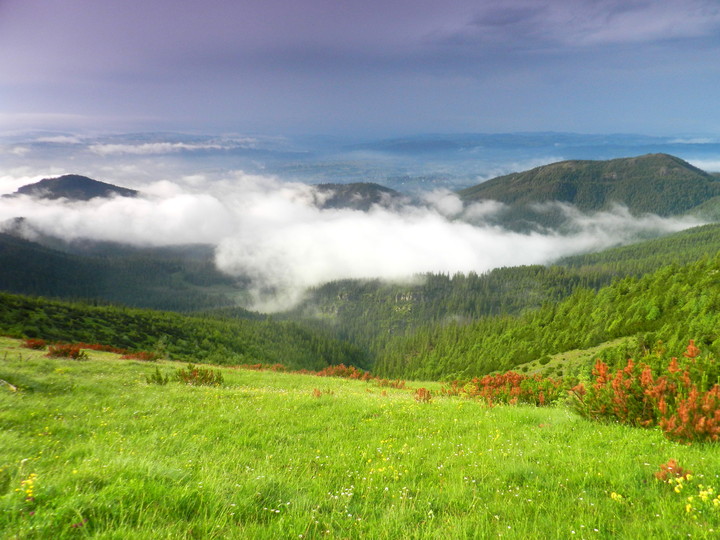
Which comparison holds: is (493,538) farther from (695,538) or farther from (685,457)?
(685,457)

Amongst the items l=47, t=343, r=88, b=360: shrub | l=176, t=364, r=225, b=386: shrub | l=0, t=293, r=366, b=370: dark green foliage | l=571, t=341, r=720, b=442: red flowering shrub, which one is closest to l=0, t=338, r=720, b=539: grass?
l=571, t=341, r=720, b=442: red flowering shrub

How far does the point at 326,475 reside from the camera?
6730mm

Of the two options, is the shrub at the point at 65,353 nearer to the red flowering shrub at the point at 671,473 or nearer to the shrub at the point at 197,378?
the shrub at the point at 197,378

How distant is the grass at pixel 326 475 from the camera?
4.43 meters

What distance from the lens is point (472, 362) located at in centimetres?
16375

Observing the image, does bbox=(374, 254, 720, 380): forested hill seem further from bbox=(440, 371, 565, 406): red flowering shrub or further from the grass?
the grass

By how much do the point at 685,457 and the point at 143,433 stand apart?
12134mm

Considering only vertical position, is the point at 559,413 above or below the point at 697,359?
below

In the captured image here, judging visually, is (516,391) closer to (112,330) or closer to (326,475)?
(326,475)

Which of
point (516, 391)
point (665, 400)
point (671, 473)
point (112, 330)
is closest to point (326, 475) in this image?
point (671, 473)

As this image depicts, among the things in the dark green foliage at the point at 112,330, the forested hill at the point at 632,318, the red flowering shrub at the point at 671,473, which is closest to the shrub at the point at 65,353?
the dark green foliage at the point at 112,330

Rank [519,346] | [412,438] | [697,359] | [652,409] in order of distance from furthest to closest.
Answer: [519,346], [697,359], [652,409], [412,438]

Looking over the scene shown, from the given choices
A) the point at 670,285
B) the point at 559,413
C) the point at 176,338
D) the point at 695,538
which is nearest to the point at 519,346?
the point at 670,285

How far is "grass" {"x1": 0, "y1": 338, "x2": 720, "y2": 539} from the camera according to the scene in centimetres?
443
